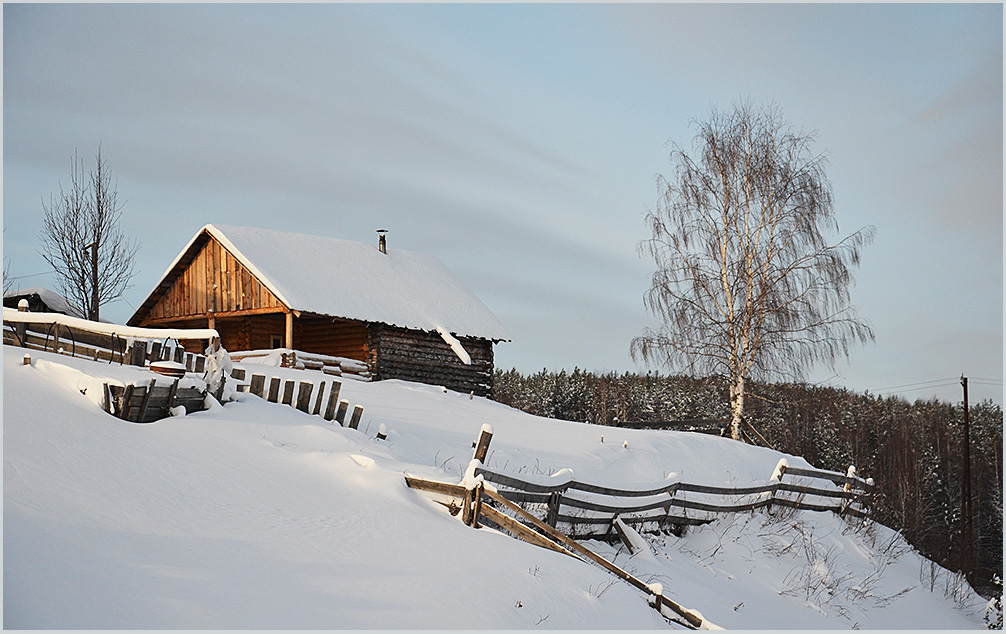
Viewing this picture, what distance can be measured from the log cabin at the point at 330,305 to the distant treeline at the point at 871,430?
42.5 ft

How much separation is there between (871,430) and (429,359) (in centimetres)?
3063

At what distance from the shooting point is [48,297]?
26156mm

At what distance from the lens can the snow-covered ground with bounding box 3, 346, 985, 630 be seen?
4855mm

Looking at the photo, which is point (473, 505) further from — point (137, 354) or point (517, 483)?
point (137, 354)

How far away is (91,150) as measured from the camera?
24.0m

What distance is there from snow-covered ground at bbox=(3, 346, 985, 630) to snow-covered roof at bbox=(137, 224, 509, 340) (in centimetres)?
950

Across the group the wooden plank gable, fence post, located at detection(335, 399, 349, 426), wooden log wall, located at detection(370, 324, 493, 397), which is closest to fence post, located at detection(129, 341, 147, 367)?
fence post, located at detection(335, 399, 349, 426)

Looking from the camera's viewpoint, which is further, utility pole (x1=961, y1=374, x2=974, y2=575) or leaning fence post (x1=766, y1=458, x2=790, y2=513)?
utility pole (x1=961, y1=374, x2=974, y2=575)

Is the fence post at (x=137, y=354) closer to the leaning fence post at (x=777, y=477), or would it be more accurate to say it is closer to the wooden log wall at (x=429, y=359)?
the leaning fence post at (x=777, y=477)

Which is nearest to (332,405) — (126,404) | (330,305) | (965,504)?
(126,404)

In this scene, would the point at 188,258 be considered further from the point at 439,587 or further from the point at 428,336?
the point at 439,587

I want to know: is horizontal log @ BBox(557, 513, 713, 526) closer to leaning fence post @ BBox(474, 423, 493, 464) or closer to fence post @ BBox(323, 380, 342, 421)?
leaning fence post @ BBox(474, 423, 493, 464)

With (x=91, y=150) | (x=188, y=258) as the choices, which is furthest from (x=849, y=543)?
(x=91, y=150)

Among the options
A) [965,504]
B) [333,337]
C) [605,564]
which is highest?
[333,337]
